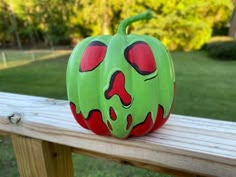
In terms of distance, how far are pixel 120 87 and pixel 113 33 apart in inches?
612

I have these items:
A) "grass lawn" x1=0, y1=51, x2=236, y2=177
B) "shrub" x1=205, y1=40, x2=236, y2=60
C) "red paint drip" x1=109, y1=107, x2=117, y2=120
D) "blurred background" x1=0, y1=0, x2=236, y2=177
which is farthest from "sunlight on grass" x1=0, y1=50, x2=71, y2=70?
"red paint drip" x1=109, y1=107, x2=117, y2=120

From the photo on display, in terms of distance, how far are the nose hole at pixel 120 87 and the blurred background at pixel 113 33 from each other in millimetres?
1391

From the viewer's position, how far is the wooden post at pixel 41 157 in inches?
40.5

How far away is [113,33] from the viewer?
16.0 metres

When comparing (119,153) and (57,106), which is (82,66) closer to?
(119,153)

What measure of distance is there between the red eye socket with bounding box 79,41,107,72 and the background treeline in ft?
42.2

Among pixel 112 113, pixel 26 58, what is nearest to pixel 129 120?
pixel 112 113

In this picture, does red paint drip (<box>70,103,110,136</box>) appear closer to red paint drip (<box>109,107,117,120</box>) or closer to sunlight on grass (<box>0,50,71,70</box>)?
red paint drip (<box>109,107,117,120</box>)

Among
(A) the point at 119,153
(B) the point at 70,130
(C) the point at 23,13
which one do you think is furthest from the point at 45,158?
(C) the point at 23,13

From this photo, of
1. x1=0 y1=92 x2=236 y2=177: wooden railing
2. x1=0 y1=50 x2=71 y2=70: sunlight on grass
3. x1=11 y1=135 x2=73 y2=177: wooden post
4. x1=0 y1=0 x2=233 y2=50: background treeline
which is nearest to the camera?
x1=0 y1=92 x2=236 y2=177: wooden railing

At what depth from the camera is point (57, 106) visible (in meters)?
1.16

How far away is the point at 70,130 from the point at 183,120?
1.20 feet

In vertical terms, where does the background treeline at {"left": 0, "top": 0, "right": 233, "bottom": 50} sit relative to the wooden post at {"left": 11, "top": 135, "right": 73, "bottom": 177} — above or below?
below

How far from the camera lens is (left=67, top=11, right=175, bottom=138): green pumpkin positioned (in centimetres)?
78
